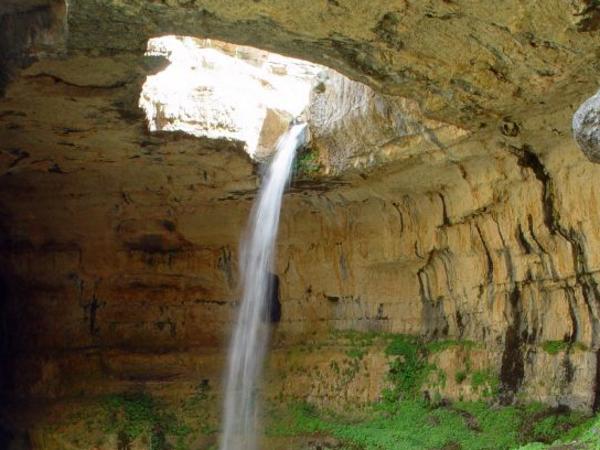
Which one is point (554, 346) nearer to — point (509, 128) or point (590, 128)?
point (509, 128)

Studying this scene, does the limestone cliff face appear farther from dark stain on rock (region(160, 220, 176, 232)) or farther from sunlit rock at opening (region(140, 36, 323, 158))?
sunlit rock at opening (region(140, 36, 323, 158))

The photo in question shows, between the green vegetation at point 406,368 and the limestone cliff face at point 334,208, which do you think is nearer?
the limestone cliff face at point 334,208

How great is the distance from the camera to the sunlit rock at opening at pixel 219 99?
12.1 meters

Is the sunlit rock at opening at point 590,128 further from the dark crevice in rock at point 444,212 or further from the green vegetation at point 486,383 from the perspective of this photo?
the green vegetation at point 486,383

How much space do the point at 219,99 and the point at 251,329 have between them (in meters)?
5.84

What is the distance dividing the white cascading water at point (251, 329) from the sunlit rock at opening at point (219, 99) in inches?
45.3

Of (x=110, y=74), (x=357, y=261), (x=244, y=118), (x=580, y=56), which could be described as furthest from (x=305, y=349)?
(x=580, y=56)

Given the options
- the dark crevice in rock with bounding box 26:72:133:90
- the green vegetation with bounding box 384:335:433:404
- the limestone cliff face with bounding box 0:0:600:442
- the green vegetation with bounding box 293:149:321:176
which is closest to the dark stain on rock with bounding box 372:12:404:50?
the limestone cliff face with bounding box 0:0:600:442

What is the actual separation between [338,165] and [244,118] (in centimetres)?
174

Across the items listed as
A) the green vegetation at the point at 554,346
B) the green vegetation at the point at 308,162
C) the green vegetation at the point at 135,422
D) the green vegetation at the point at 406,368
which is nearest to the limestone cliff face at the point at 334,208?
the green vegetation at the point at 554,346

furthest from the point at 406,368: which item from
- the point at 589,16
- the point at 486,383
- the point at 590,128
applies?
the point at 590,128

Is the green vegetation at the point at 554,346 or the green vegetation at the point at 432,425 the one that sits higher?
the green vegetation at the point at 554,346

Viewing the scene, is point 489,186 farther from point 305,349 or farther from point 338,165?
point 305,349

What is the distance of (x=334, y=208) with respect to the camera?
1460cm
